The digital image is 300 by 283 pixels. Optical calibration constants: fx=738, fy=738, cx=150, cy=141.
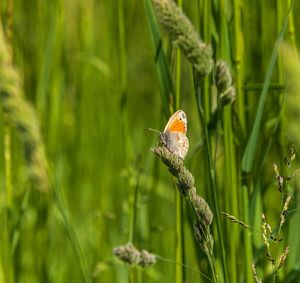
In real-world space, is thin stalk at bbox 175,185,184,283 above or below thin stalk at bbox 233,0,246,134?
below

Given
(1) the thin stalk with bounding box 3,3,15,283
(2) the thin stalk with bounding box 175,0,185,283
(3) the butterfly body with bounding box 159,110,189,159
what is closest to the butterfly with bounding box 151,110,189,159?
(3) the butterfly body with bounding box 159,110,189,159

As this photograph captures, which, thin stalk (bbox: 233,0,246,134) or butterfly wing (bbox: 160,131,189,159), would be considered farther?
thin stalk (bbox: 233,0,246,134)

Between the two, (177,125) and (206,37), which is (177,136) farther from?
(206,37)

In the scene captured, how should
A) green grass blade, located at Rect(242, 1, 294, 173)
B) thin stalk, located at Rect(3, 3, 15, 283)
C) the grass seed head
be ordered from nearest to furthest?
the grass seed head < green grass blade, located at Rect(242, 1, 294, 173) < thin stalk, located at Rect(3, 3, 15, 283)

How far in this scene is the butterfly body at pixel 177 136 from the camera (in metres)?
1.14

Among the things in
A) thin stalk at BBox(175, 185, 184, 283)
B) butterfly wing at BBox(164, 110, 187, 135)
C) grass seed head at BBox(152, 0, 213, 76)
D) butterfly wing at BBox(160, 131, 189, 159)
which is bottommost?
thin stalk at BBox(175, 185, 184, 283)

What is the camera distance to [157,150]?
102cm

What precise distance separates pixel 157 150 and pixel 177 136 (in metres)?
0.14

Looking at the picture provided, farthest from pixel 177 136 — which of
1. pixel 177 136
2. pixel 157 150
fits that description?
pixel 157 150

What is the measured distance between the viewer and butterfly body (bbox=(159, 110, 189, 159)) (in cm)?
114

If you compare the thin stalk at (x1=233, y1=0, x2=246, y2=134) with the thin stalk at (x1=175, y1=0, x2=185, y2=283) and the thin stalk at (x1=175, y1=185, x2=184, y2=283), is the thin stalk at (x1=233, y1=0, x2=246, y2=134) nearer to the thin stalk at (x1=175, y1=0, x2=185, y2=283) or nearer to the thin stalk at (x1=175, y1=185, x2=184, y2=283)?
the thin stalk at (x1=175, y1=0, x2=185, y2=283)

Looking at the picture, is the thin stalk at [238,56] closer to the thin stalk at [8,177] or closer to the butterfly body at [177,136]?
the butterfly body at [177,136]

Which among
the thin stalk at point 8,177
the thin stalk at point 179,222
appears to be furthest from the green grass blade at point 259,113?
the thin stalk at point 8,177

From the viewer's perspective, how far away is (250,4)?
186 cm
